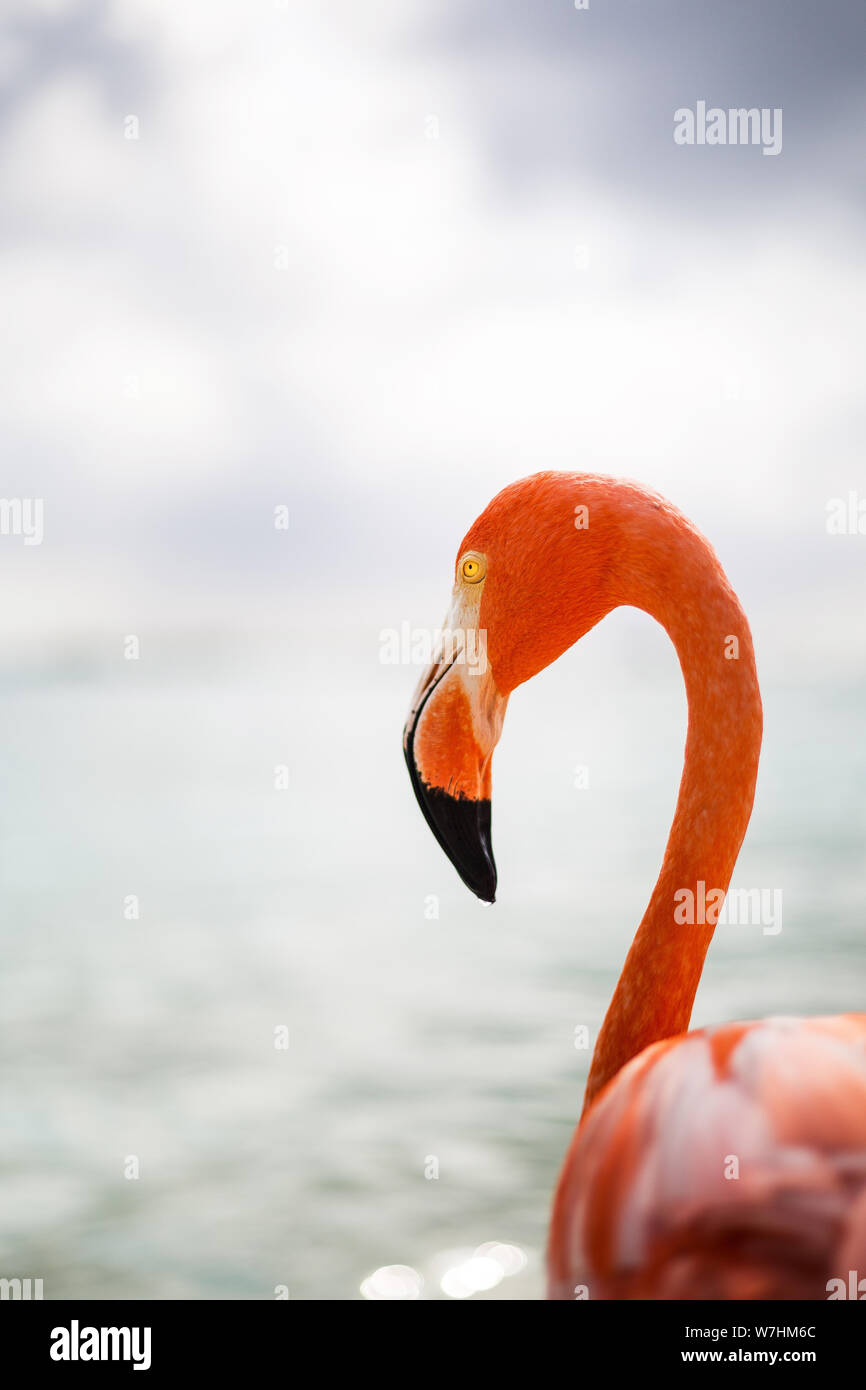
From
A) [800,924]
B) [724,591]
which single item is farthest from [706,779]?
[800,924]

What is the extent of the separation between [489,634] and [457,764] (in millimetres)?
155

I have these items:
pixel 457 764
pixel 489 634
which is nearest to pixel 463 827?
pixel 457 764

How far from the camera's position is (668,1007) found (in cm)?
126

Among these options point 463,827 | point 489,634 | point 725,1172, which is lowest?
point 725,1172

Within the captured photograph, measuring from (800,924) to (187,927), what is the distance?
2186 millimetres

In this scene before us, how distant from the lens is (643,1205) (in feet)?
3.07

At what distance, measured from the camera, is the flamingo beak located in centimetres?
128

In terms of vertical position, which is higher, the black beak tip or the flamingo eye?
the flamingo eye

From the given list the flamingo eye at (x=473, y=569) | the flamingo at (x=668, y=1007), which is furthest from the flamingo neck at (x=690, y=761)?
the flamingo eye at (x=473, y=569)

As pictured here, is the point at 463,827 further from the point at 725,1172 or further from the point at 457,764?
the point at 725,1172

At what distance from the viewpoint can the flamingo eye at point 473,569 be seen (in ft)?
4.33

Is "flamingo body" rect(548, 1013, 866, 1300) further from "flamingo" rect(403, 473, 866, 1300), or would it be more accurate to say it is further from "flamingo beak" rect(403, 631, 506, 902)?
"flamingo beak" rect(403, 631, 506, 902)

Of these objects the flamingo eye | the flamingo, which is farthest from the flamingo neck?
the flamingo eye

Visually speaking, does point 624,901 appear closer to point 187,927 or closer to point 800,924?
point 800,924
